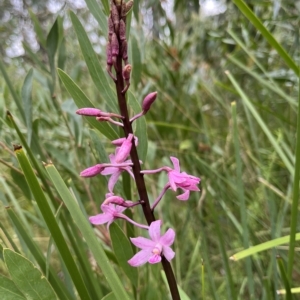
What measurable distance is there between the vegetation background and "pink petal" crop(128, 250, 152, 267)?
50mm

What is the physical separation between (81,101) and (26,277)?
0.16 meters

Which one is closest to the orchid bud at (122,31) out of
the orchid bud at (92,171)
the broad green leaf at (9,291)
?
the orchid bud at (92,171)

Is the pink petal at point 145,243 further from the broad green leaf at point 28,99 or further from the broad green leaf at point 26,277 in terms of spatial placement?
the broad green leaf at point 28,99

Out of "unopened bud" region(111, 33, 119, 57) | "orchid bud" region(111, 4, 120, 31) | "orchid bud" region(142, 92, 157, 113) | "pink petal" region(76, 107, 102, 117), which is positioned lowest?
"orchid bud" region(142, 92, 157, 113)

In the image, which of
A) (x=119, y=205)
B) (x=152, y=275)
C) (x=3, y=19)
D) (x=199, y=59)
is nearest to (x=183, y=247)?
(x=152, y=275)

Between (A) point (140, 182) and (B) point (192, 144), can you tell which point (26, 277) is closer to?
(A) point (140, 182)

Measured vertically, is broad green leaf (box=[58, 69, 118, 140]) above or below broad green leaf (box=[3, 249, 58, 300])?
above

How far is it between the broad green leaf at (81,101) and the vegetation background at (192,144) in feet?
0.04

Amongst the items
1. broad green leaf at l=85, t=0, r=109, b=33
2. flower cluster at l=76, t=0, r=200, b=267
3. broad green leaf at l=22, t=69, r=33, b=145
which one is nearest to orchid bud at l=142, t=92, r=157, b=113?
flower cluster at l=76, t=0, r=200, b=267

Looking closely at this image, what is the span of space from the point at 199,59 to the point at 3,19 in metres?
2.33

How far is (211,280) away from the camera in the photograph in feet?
1.60

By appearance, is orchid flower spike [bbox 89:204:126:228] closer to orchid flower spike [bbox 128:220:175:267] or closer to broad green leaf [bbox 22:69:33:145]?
orchid flower spike [bbox 128:220:175:267]

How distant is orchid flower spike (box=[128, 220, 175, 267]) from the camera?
307mm

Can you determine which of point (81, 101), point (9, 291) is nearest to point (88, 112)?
point (81, 101)
